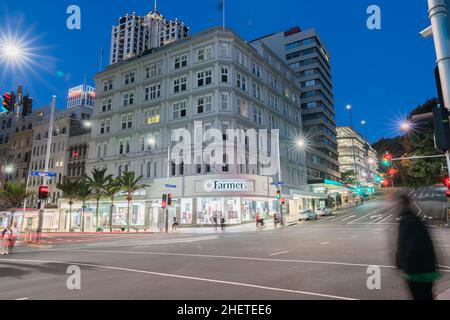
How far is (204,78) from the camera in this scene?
41.4 m

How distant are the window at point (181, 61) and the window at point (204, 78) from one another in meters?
3.55

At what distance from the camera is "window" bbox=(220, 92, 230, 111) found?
39.5 meters

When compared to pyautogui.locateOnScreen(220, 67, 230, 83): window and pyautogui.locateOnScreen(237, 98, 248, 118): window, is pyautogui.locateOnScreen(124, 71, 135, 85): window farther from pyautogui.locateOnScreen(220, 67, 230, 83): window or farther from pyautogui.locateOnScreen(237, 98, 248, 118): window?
pyautogui.locateOnScreen(237, 98, 248, 118): window

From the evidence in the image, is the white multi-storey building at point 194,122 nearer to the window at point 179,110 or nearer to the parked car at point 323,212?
the window at point 179,110

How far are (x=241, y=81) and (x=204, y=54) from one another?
6318 millimetres

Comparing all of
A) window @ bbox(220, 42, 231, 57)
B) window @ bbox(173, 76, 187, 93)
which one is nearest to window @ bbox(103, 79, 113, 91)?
window @ bbox(173, 76, 187, 93)

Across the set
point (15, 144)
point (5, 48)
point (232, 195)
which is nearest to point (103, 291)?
point (5, 48)

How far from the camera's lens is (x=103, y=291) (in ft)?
23.4

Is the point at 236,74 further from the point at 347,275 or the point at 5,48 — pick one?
the point at 347,275

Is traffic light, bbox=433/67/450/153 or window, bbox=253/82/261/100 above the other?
window, bbox=253/82/261/100

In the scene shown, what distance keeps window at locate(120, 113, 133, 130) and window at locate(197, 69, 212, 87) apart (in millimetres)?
12992

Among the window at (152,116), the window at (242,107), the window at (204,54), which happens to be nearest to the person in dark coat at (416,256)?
the window at (242,107)

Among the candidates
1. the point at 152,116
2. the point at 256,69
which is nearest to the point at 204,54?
the point at 256,69

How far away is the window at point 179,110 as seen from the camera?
4244 cm
